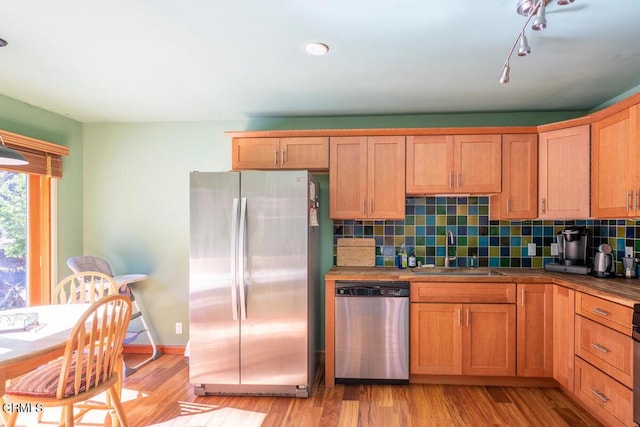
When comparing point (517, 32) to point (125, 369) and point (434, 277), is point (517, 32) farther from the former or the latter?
point (125, 369)

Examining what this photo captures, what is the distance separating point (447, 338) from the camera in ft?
9.56

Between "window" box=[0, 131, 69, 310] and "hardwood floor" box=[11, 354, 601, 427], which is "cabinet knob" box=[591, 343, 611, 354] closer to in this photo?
"hardwood floor" box=[11, 354, 601, 427]

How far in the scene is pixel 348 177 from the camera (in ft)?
10.6

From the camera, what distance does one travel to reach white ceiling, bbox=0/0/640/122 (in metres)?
1.82

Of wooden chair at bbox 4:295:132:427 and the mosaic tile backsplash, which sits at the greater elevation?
the mosaic tile backsplash

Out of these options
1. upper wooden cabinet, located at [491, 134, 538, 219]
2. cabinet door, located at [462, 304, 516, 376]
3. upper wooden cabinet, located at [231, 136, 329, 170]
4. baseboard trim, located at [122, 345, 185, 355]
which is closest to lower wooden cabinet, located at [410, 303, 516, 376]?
cabinet door, located at [462, 304, 516, 376]

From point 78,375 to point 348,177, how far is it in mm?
2347

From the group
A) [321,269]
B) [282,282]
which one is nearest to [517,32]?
[282,282]

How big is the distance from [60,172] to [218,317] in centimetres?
221

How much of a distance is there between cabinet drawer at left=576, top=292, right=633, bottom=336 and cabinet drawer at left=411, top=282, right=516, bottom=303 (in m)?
0.46

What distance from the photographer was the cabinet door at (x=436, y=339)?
2.91 meters

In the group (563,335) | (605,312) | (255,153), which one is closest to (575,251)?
(563,335)

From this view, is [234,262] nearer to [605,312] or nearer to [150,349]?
[150,349]

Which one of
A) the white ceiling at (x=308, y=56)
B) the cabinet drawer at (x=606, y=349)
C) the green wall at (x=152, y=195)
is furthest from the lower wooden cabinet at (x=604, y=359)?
the green wall at (x=152, y=195)
